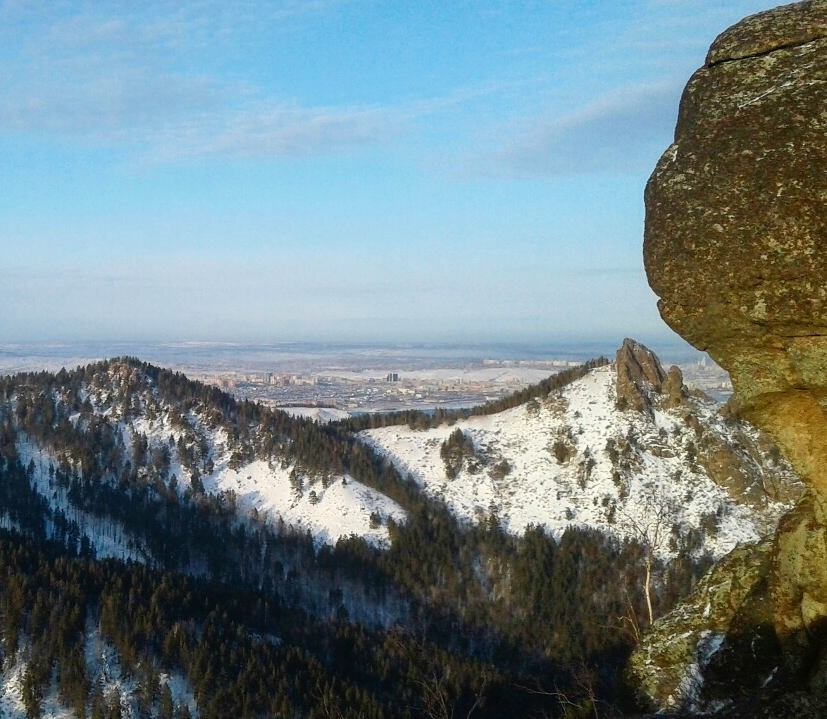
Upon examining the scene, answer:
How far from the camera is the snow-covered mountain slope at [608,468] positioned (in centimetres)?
10906

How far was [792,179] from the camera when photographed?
12172mm

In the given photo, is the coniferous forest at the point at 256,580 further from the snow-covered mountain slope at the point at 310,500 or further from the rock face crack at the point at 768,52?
the rock face crack at the point at 768,52

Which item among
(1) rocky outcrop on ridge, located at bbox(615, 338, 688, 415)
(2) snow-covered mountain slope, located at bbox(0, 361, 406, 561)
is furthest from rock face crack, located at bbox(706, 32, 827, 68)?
(1) rocky outcrop on ridge, located at bbox(615, 338, 688, 415)

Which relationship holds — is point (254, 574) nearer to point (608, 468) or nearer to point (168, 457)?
point (168, 457)

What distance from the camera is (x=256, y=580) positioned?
117 metres

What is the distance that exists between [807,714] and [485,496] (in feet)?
380

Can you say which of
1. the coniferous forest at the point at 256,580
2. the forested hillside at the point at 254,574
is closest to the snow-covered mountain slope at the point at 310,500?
the forested hillside at the point at 254,574

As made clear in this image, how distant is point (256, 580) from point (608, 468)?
6127 centimetres

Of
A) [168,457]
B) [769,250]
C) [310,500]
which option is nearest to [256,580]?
[310,500]

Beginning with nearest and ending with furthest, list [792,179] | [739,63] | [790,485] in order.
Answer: [792,179] → [739,63] → [790,485]

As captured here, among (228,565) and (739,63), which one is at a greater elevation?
(739,63)

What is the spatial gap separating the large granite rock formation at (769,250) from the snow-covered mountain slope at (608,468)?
95.4 m

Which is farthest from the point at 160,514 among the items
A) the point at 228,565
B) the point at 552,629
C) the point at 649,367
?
the point at 649,367

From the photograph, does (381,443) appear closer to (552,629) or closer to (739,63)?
(552,629)
